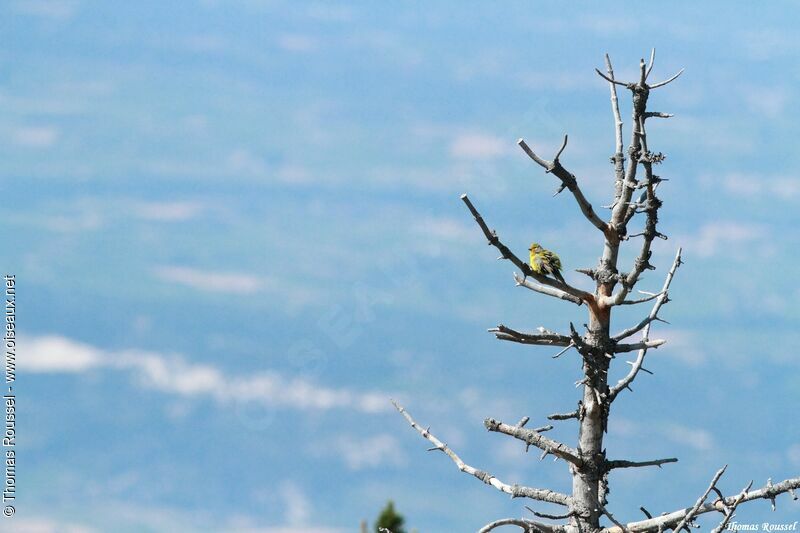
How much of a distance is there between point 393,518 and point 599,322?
1611 cm

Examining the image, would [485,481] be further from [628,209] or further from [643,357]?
[628,209]

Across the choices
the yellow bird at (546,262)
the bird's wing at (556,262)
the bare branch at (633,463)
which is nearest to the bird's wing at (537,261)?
the yellow bird at (546,262)

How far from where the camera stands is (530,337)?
12688mm

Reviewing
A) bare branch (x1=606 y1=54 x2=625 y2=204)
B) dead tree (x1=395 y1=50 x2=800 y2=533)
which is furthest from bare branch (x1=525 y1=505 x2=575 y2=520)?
bare branch (x1=606 y1=54 x2=625 y2=204)

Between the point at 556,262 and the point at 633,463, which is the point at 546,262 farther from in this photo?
the point at 633,463

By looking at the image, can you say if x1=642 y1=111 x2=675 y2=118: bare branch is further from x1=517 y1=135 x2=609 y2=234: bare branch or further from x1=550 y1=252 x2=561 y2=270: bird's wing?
x1=550 y1=252 x2=561 y2=270: bird's wing

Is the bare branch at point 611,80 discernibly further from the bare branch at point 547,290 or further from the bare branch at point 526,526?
the bare branch at point 526,526

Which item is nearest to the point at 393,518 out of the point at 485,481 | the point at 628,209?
the point at 485,481

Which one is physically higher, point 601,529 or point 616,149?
point 616,149

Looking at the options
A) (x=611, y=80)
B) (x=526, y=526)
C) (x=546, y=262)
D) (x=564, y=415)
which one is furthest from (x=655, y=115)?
(x=526, y=526)

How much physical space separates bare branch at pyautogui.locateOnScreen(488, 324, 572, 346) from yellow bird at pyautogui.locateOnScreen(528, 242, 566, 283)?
1.20m

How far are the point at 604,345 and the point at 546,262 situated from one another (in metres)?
1.45

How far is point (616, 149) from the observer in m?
13.0

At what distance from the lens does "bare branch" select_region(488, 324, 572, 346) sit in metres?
12.6
